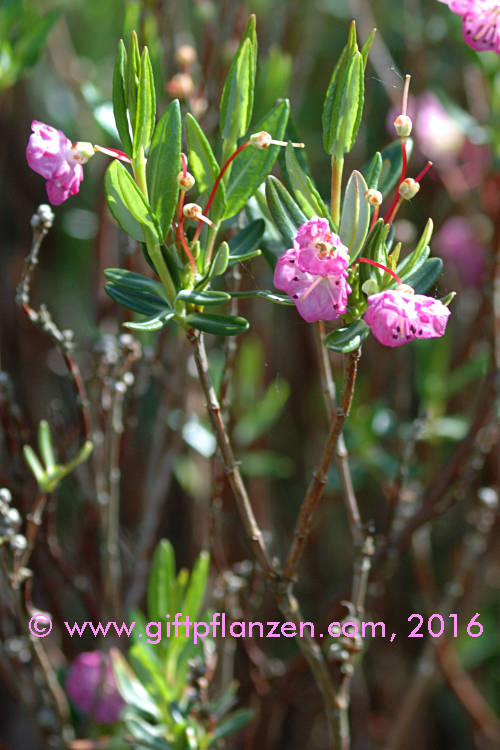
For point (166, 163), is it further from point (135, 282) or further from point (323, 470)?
point (323, 470)

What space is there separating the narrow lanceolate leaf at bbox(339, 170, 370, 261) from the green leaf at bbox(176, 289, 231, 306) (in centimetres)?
12

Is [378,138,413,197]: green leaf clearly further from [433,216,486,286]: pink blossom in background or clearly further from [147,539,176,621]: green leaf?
[433,216,486,286]: pink blossom in background

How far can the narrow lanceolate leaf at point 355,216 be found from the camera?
2.46 ft

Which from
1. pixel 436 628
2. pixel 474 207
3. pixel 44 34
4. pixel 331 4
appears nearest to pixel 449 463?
pixel 436 628

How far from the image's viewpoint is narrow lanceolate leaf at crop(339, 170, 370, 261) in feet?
2.46

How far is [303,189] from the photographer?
A: 2.58 feet

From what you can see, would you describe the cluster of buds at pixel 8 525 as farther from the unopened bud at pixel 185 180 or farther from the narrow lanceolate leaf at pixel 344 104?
the narrow lanceolate leaf at pixel 344 104

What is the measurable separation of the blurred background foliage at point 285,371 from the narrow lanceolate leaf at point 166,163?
1.01 ft

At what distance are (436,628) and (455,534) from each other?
53 cm

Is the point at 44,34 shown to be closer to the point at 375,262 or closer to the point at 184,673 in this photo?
the point at 375,262

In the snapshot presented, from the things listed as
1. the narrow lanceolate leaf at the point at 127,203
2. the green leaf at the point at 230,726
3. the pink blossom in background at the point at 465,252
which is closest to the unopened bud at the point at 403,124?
the narrow lanceolate leaf at the point at 127,203

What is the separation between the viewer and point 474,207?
1.68m

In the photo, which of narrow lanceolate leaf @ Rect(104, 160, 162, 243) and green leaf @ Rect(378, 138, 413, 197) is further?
green leaf @ Rect(378, 138, 413, 197)

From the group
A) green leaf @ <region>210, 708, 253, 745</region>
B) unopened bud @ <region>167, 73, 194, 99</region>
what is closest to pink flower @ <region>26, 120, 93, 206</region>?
unopened bud @ <region>167, 73, 194, 99</region>
